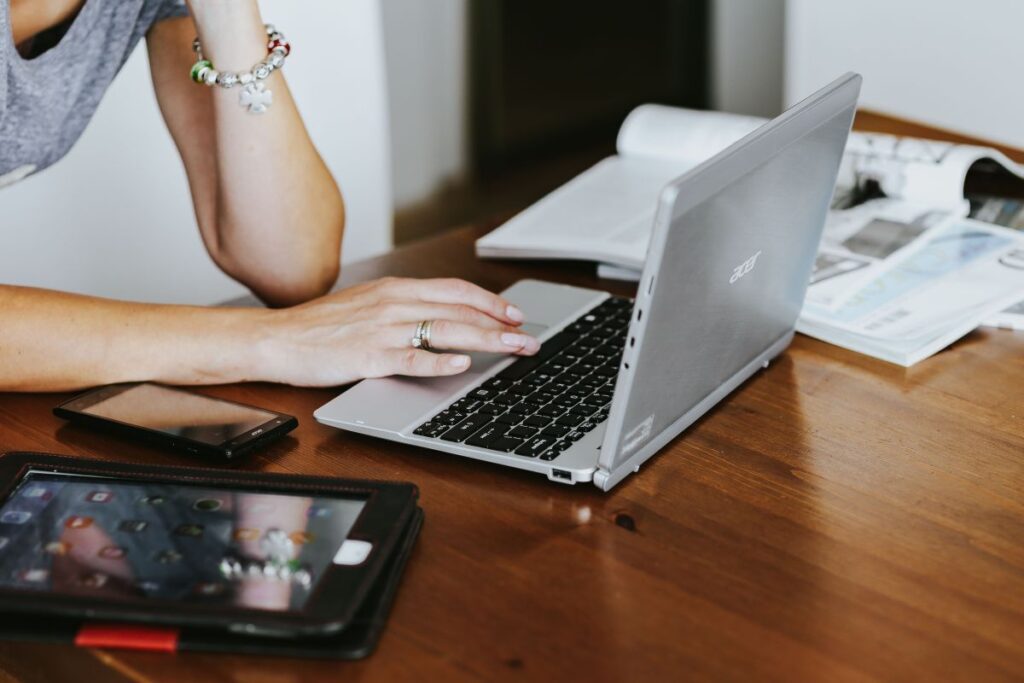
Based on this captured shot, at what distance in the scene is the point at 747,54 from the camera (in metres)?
3.52

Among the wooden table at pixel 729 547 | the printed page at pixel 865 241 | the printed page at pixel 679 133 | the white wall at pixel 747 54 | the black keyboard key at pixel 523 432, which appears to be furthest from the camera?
the white wall at pixel 747 54

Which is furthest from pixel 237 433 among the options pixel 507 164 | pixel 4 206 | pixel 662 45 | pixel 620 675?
pixel 662 45

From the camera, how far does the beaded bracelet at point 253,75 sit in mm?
1132

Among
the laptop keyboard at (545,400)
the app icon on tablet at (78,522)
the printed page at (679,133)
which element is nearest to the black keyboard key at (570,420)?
the laptop keyboard at (545,400)

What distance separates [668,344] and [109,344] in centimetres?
47

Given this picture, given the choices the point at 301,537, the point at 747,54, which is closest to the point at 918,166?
the point at 301,537

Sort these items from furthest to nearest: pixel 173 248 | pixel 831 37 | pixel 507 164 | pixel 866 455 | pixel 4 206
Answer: pixel 507 164, pixel 831 37, pixel 173 248, pixel 4 206, pixel 866 455

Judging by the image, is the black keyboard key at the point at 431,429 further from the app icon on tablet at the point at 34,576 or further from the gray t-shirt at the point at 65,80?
the gray t-shirt at the point at 65,80

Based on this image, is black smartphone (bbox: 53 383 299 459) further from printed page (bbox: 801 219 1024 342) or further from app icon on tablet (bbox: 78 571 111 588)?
printed page (bbox: 801 219 1024 342)

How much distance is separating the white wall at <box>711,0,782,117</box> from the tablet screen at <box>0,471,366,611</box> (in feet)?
9.82

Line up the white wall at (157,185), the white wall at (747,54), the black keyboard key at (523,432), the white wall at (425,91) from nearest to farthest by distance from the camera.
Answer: the black keyboard key at (523,432) → the white wall at (157,185) → the white wall at (425,91) → the white wall at (747,54)

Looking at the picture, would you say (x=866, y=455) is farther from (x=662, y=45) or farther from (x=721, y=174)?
(x=662, y=45)

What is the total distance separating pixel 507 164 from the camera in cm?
317

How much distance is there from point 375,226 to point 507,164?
139 centimetres
